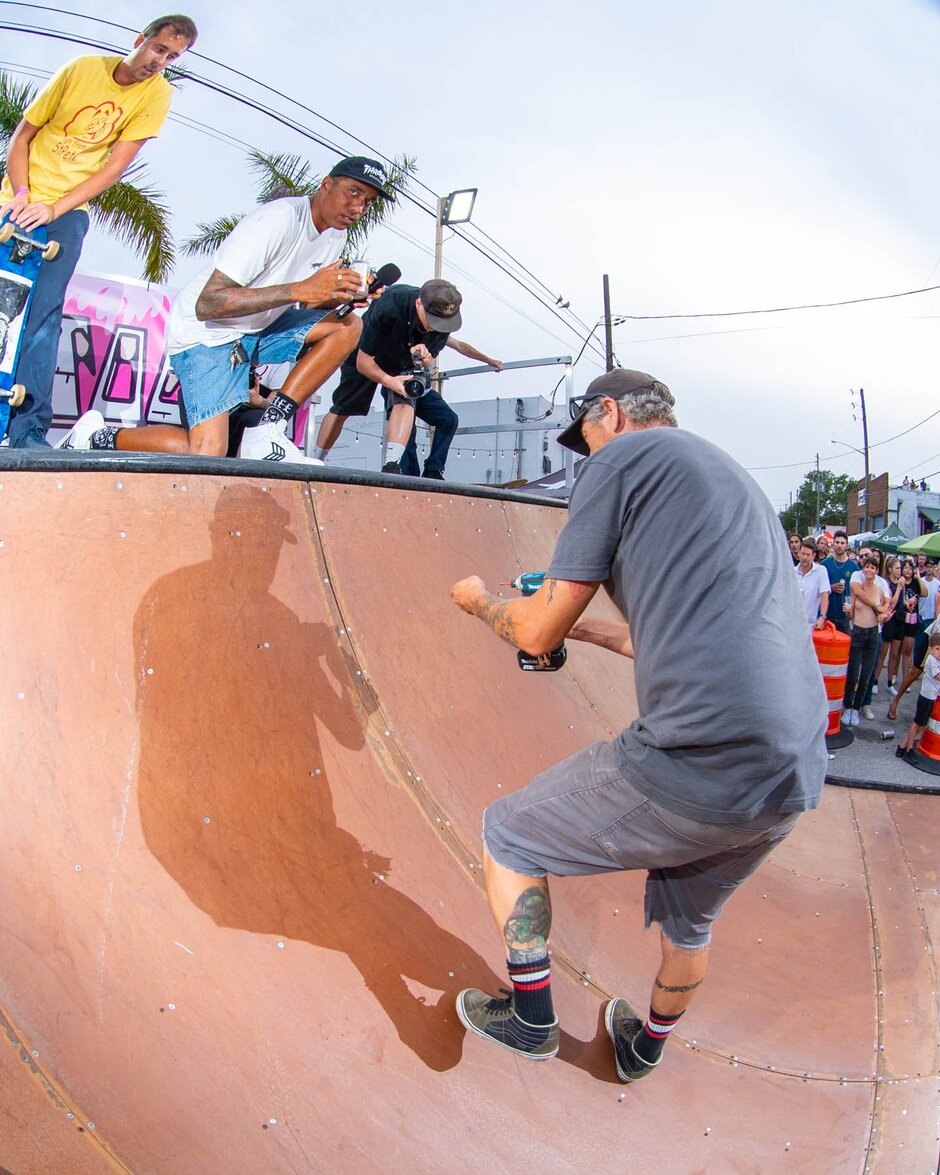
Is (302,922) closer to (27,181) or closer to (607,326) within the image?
(27,181)

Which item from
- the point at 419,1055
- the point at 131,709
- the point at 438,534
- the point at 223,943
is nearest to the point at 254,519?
the point at 131,709

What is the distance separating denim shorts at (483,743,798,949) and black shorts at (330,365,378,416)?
424 centimetres

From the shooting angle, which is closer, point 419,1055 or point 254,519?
point 419,1055

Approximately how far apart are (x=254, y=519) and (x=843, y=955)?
8.73ft

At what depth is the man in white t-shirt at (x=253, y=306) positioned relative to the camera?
3.20 meters

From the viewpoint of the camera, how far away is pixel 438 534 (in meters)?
3.34

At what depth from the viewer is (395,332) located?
5254 millimetres

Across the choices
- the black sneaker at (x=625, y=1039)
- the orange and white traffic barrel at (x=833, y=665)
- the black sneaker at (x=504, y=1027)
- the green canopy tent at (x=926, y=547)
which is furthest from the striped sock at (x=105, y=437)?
the green canopy tent at (x=926, y=547)

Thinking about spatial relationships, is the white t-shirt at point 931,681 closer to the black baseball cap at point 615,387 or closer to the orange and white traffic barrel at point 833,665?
the orange and white traffic barrel at point 833,665

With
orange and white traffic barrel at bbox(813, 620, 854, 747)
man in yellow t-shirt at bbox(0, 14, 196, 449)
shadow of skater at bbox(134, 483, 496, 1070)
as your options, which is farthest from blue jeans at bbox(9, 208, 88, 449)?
orange and white traffic barrel at bbox(813, 620, 854, 747)

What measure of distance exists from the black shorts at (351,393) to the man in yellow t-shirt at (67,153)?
1905mm

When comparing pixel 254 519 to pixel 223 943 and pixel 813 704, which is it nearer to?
pixel 223 943

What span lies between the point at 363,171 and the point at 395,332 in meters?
1.95

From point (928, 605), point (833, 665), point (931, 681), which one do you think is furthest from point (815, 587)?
point (928, 605)
